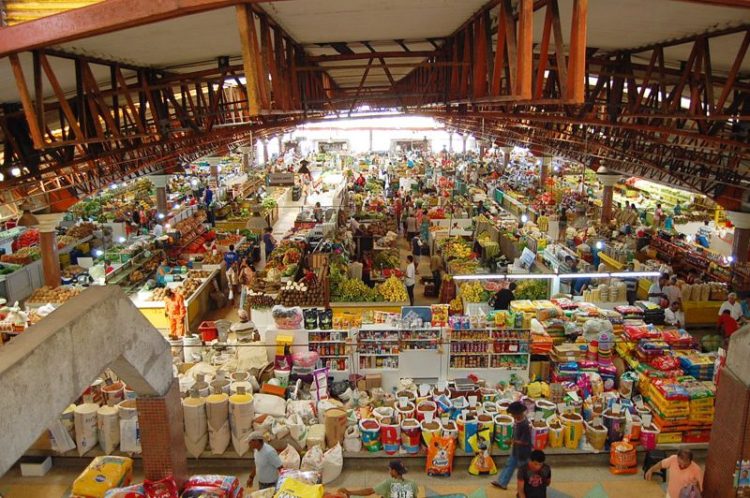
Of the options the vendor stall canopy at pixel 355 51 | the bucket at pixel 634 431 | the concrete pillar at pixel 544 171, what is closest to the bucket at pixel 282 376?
the vendor stall canopy at pixel 355 51

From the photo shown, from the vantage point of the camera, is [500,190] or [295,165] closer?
[500,190]

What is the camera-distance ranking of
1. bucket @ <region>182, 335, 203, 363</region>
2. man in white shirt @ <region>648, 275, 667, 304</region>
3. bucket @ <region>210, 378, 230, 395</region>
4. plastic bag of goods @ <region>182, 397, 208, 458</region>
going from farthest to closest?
man in white shirt @ <region>648, 275, 667, 304</region>, bucket @ <region>182, 335, 203, 363</region>, bucket @ <region>210, 378, 230, 395</region>, plastic bag of goods @ <region>182, 397, 208, 458</region>

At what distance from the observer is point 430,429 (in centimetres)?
787

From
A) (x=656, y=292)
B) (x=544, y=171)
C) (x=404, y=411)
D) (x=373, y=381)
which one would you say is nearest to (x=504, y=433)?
(x=404, y=411)

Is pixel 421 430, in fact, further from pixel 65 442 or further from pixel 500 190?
pixel 500 190

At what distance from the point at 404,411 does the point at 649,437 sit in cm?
325

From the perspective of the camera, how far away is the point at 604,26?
20.2 feet

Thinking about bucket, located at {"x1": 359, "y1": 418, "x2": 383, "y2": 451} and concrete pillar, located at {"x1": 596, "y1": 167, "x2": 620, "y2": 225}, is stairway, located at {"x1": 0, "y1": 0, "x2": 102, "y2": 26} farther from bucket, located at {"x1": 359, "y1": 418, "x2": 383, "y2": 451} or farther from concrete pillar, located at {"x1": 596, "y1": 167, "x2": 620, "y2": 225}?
concrete pillar, located at {"x1": 596, "y1": 167, "x2": 620, "y2": 225}

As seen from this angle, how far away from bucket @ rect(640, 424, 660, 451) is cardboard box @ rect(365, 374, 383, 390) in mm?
3792

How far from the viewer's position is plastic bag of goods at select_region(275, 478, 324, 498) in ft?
18.9

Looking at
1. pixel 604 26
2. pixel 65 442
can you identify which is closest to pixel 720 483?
pixel 604 26

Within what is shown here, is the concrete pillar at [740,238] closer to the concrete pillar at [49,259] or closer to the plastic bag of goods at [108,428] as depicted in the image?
the plastic bag of goods at [108,428]

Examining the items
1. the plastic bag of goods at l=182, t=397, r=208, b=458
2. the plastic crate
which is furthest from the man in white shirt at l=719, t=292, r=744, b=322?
the plastic bag of goods at l=182, t=397, r=208, b=458

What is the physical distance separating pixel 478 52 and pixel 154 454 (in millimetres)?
5459
